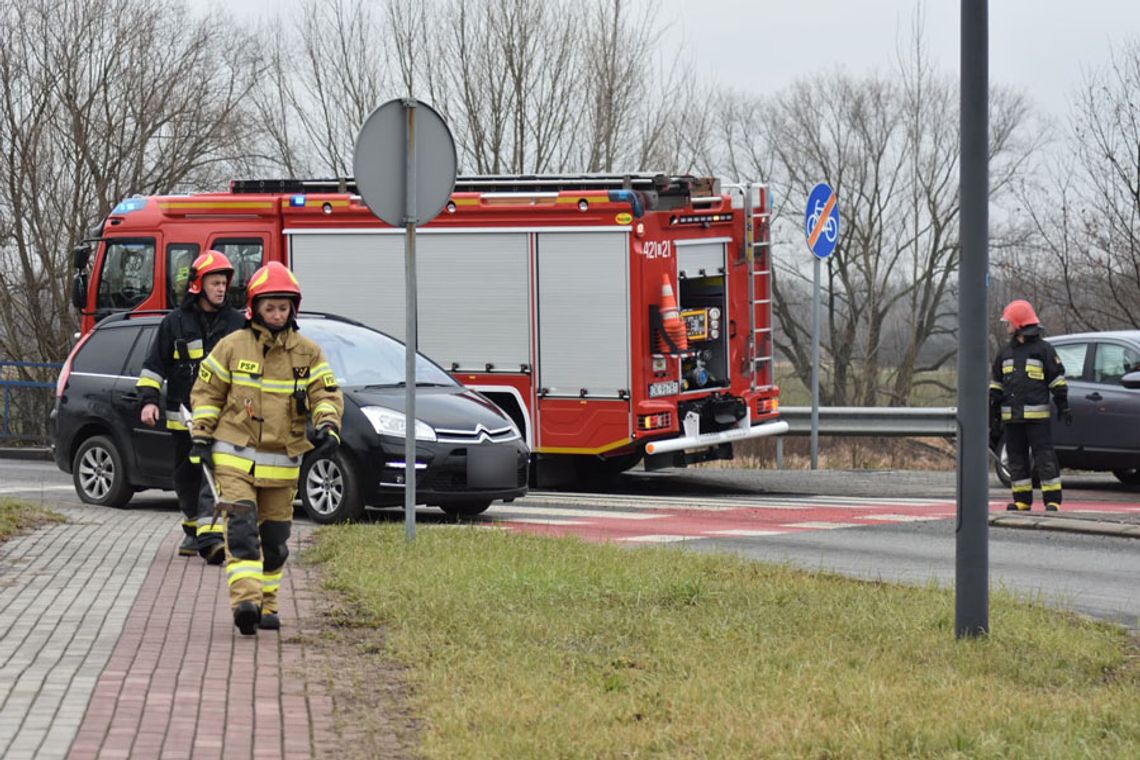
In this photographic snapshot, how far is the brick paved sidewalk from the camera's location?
18.1 feet

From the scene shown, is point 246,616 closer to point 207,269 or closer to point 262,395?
point 262,395

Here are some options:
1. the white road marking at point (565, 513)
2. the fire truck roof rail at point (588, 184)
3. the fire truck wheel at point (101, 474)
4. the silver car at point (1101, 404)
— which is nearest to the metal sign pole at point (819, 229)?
the fire truck roof rail at point (588, 184)

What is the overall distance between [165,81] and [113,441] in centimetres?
1842

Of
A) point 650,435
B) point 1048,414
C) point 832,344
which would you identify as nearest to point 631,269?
point 650,435

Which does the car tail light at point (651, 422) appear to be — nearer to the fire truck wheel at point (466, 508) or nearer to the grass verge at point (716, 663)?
the fire truck wheel at point (466, 508)

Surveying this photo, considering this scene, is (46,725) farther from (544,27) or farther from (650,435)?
(544,27)

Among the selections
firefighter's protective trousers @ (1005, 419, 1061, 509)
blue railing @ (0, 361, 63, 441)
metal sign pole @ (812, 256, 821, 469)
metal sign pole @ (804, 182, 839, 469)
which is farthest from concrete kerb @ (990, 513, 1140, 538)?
blue railing @ (0, 361, 63, 441)

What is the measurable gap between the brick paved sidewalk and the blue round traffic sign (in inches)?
428

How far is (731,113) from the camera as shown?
144ft

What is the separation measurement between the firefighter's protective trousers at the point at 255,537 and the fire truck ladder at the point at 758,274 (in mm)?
10088

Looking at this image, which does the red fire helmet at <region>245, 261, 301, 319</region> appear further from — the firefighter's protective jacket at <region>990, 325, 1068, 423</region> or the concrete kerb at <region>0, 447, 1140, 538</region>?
the firefighter's protective jacket at <region>990, 325, 1068, 423</region>

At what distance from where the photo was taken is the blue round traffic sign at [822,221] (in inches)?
778

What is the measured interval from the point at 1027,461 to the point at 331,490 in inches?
227

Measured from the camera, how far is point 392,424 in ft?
42.5
